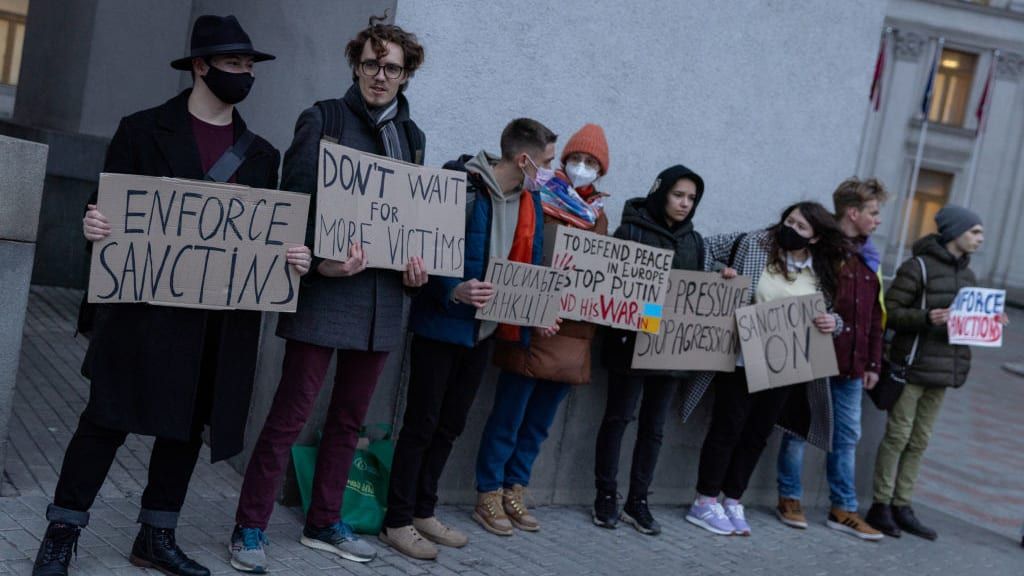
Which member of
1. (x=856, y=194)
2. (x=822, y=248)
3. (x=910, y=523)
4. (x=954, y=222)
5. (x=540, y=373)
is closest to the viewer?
(x=540, y=373)

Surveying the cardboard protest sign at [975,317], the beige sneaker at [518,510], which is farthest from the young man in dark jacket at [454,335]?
the cardboard protest sign at [975,317]

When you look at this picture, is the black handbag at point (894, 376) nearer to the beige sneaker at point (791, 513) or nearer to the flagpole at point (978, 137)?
the beige sneaker at point (791, 513)

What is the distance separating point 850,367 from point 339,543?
352 cm

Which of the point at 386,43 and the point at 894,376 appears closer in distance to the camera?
the point at 386,43

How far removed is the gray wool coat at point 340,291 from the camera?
4.64 metres

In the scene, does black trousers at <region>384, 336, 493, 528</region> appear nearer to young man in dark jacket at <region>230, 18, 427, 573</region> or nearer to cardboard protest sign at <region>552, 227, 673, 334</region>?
young man in dark jacket at <region>230, 18, 427, 573</region>

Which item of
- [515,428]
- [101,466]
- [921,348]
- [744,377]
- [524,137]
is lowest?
[101,466]

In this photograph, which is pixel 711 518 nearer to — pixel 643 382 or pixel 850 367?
pixel 643 382

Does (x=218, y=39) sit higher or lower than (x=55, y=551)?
higher

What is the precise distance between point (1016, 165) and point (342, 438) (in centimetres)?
3507

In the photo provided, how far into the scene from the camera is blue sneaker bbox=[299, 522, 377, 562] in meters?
5.01

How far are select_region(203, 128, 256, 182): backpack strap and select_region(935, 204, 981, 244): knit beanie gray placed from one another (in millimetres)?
4846

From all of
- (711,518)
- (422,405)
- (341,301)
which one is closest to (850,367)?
(711,518)

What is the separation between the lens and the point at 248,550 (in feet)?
15.4
